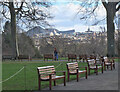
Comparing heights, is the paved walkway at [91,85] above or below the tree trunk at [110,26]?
below

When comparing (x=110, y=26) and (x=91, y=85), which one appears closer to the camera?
(x=91, y=85)

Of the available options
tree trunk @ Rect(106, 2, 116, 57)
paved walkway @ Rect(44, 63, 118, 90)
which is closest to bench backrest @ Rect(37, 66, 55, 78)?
paved walkway @ Rect(44, 63, 118, 90)

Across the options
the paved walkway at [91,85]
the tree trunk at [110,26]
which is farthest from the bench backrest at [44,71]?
the tree trunk at [110,26]

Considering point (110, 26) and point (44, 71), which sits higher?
point (110, 26)

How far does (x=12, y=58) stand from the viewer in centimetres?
3472

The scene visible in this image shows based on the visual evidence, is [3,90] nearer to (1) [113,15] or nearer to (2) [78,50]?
(1) [113,15]

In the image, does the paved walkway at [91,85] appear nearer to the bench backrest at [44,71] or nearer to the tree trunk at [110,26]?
the bench backrest at [44,71]

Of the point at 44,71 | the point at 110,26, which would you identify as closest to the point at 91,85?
the point at 44,71

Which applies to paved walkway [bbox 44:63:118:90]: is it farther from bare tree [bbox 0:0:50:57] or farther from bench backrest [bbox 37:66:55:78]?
bare tree [bbox 0:0:50:57]

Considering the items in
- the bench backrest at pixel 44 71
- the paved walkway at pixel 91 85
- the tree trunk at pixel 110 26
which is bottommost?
the paved walkway at pixel 91 85

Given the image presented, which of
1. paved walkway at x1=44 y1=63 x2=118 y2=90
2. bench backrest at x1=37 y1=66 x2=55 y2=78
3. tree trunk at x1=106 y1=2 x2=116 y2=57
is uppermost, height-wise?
tree trunk at x1=106 y1=2 x2=116 y2=57

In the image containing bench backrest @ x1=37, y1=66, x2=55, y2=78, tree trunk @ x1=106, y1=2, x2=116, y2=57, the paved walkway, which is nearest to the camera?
the paved walkway

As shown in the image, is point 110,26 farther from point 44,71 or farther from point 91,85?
point 44,71

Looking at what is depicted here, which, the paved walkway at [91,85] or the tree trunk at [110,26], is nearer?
the paved walkway at [91,85]
